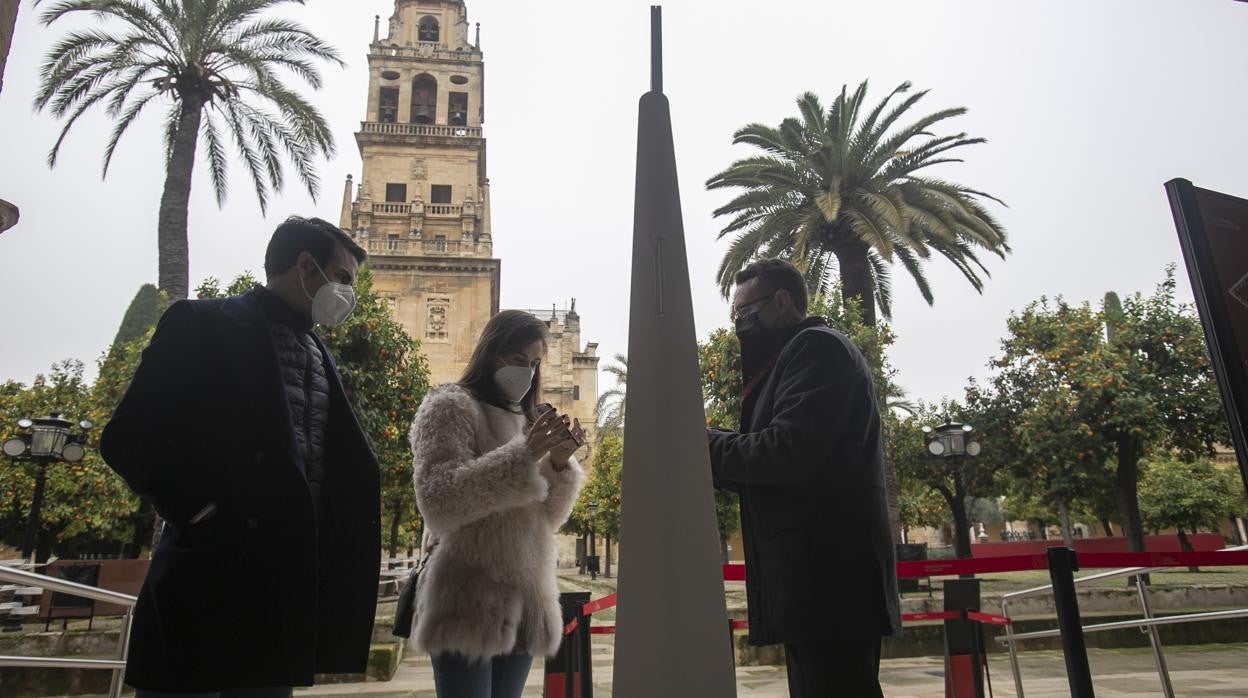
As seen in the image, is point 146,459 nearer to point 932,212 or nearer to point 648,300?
point 648,300

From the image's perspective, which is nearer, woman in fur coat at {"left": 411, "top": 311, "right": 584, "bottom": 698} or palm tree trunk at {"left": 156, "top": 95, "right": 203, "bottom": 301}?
woman in fur coat at {"left": 411, "top": 311, "right": 584, "bottom": 698}

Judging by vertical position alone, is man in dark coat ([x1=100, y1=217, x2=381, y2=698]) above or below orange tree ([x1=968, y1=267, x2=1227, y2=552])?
below

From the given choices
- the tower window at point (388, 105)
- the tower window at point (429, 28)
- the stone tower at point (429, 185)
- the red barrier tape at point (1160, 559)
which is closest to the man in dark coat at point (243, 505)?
the red barrier tape at point (1160, 559)

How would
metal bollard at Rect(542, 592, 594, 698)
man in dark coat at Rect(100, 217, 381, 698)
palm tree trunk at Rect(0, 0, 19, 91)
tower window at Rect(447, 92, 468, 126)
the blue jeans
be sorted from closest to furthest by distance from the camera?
man in dark coat at Rect(100, 217, 381, 698)
the blue jeans
palm tree trunk at Rect(0, 0, 19, 91)
metal bollard at Rect(542, 592, 594, 698)
tower window at Rect(447, 92, 468, 126)

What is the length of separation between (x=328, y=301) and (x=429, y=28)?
148ft

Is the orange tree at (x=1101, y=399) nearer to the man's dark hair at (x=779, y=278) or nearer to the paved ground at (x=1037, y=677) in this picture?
the paved ground at (x=1037, y=677)

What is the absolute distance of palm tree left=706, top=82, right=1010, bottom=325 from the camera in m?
15.5

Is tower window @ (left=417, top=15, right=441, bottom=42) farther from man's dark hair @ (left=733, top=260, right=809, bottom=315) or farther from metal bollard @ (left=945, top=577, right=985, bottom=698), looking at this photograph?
man's dark hair @ (left=733, top=260, right=809, bottom=315)

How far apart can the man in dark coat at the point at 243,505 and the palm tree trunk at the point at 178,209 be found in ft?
37.9

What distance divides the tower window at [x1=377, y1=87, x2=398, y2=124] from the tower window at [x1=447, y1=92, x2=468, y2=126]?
2.98m

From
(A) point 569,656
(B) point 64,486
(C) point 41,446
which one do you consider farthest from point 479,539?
(B) point 64,486

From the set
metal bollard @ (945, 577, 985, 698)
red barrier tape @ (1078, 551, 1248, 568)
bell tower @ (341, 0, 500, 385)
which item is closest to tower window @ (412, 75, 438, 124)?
bell tower @ (341, 0, 500, 385)

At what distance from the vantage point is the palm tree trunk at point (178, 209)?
38.9 ft

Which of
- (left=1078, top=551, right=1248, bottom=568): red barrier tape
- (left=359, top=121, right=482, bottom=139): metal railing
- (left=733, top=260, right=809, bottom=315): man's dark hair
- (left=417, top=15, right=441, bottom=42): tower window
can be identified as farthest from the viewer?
(left=417, top=15, right=441, bottom=42): tower window
